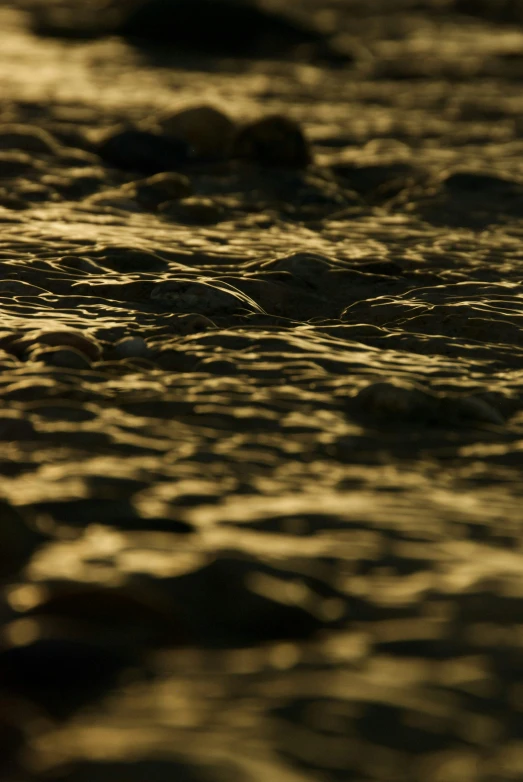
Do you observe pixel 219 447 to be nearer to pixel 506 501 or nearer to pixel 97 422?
pixel 97 422

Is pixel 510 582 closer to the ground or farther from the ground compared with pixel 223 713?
farther from the ground

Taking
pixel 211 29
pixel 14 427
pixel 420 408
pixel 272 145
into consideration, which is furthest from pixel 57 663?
pixel 211 29

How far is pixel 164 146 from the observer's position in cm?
513

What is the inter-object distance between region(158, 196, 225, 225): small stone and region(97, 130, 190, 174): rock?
2.22ft

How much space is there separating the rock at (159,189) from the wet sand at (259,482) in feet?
0.10

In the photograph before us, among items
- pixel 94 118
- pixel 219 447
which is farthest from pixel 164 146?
pixel 219 447

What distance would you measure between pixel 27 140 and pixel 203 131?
2.66ft

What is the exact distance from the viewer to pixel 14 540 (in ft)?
5.96

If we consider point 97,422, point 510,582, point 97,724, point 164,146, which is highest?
point 164,146

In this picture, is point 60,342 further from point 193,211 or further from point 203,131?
point 203,131

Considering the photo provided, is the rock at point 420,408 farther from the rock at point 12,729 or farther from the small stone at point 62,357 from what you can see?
the rock at point 12,729

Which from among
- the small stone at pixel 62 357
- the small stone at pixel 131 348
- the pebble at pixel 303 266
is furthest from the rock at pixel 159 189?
the small stone at pixel 62 357

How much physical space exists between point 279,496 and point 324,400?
52cm

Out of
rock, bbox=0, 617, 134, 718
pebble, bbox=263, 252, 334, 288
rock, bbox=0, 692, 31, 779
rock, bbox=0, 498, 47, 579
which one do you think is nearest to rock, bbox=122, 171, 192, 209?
pebble, bbox=263, 252, 334, 288
